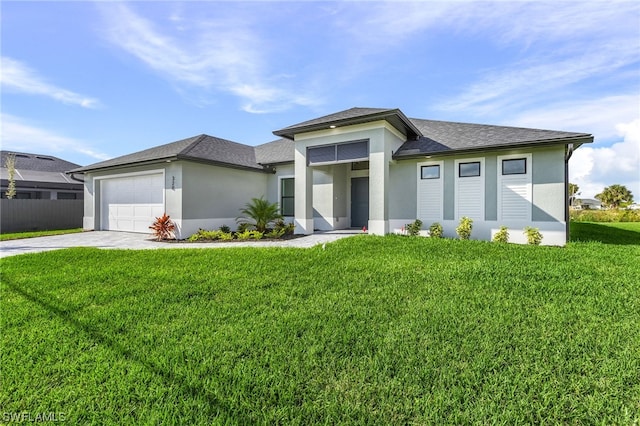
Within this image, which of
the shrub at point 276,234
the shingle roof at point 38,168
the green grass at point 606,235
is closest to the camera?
the green grass at point 606,235

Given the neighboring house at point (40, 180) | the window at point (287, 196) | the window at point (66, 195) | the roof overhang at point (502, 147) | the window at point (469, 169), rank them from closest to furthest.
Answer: the roof overhang at point (502, 147) < the window at point (469, 169) < the window at point (287, 196) < the neighboring house at point (40, 180) < the window at point (66, 195)

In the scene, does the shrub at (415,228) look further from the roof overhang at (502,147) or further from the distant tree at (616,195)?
the distant tree at (616,195)

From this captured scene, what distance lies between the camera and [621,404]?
92.1 inches

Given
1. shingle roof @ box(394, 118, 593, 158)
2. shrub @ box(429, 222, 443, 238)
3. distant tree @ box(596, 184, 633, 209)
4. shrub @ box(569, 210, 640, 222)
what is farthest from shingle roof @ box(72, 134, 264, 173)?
distant tree @ box(596, 184, 633, 209)

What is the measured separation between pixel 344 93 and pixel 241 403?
536 inches

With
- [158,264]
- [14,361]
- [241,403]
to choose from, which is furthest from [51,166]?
[241,403]

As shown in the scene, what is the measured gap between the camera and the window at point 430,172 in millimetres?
11008

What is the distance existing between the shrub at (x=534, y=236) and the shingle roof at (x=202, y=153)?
11.5m

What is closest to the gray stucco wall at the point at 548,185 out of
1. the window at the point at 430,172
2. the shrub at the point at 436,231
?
the shrub at the point at 436,231

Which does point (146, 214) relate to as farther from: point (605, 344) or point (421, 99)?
point (605, 344)

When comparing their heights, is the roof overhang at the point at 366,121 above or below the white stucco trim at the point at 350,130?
above

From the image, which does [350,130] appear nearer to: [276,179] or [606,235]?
[276,179]

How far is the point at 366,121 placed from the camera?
34.2 ft

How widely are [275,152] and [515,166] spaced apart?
36.8ft
